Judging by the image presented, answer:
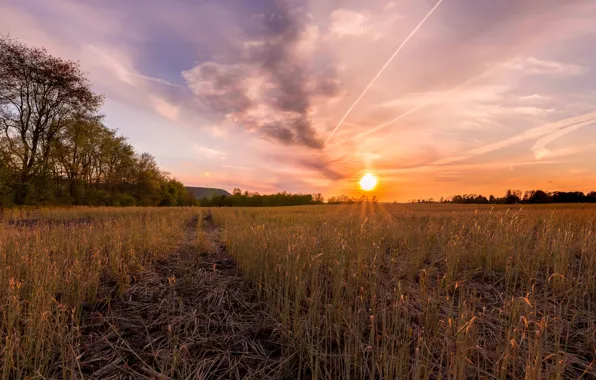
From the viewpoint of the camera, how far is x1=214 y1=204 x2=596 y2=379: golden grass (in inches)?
73.7

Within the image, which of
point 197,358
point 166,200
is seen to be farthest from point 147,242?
point 166,200

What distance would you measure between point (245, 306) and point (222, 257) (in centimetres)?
223

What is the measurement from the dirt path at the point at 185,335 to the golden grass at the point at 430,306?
0.30 metres

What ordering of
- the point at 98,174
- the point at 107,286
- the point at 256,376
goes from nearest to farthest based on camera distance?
the point at 256,376 < the point at 107,286 < the point at 98,174

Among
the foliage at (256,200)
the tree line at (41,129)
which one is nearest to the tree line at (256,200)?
the foliage at (256,200)

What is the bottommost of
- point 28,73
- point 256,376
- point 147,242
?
point 256,376

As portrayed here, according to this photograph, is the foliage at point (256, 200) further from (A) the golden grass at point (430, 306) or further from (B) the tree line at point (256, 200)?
(A) the golden grass at point (430, 306)

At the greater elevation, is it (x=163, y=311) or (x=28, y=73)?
(x=28, y=73)

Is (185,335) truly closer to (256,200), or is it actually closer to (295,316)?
(295,316)

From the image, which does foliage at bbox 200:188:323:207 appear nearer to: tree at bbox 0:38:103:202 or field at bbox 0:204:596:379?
tree at bbox 0:38:103:202

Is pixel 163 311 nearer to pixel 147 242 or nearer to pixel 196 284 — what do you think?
pixel 196 284

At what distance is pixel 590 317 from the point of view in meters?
2.81

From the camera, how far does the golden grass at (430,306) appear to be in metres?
1.87

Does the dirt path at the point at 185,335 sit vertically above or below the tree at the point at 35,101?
below
